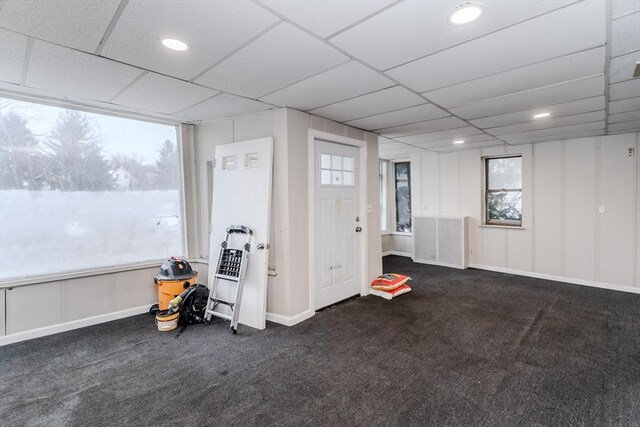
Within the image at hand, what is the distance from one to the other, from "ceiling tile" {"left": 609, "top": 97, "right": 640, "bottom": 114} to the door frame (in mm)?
2736

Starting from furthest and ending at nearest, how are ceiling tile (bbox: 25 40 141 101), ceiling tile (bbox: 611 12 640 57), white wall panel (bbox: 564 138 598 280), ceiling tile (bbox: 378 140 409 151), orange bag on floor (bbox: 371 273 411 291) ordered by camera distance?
ceiling tile (bbox: 378 140 409 151) < white wall panel (bbox: 564 138 598 280) < orange bag on floor (bbox: 371 273 411 291) < ceiling tile (bbox: 25 40 141 101) < ceiling tile (bbox: 611 12 640 57)

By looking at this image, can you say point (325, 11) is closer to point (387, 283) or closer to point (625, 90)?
point (625, 90)

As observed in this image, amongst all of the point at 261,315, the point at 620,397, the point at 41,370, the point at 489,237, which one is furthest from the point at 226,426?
the point at 489,237

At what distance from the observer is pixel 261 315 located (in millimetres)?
3455

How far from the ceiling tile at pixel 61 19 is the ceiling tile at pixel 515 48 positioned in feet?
6.30

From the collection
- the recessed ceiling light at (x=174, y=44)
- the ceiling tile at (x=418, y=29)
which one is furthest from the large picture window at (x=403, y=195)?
the recessed ceiling light at (x=174, y=44)

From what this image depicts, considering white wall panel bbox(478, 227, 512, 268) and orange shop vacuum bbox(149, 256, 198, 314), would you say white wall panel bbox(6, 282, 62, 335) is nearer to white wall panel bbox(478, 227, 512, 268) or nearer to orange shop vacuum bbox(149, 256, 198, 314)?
orange shop vacuum bbox(149, 256, 198, 314)

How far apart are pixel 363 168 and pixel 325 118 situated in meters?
0.98

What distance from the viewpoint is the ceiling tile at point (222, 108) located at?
323cm

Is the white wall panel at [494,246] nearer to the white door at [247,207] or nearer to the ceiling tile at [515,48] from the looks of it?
the ceiling tile at [515,48]

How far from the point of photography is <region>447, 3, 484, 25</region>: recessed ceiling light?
5.41ft

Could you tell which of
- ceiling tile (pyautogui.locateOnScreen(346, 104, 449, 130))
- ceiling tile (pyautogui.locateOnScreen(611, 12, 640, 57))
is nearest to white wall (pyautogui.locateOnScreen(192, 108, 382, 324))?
ceiling tile (pyautogui.locateOnScreen(346, 104, 449, 130))

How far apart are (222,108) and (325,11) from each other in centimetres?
216

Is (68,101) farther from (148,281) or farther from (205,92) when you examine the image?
(148,281)
